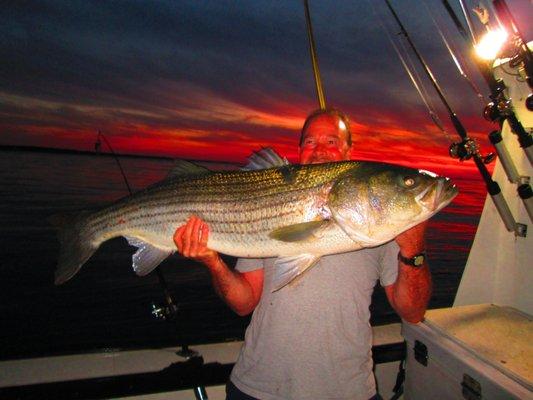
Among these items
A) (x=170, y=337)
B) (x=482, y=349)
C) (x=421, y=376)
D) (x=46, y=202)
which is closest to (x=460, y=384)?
(x=482, y=349)

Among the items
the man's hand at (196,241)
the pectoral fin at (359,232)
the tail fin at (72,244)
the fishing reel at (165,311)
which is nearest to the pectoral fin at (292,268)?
the pectoral fin at (359,232)

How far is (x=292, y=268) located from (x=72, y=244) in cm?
195

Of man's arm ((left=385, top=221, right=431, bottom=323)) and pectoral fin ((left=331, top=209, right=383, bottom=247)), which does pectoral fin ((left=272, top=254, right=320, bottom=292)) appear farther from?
man's arm ((left=385, top=221, right=431, bottom=323))

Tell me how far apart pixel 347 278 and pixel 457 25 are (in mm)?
2694

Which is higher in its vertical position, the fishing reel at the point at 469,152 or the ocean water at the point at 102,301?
the fishing reel at the point at 469,152

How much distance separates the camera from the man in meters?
2.04

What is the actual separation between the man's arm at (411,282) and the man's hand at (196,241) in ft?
4.06

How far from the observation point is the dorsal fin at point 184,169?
9.03 feet

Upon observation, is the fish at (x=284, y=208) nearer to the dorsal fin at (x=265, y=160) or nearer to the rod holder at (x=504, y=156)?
the dorsal fin at (x=265, y=160)

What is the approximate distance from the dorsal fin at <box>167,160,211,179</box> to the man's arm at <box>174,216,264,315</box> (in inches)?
17.0

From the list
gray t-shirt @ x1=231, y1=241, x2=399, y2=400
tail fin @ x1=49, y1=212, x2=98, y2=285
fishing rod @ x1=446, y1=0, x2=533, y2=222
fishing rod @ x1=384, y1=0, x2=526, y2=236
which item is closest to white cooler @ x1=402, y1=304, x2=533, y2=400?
gray t-shirt @ x1=231, y1=241, x2=399, y2=400

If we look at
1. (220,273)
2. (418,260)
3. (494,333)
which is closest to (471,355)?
(494,333)

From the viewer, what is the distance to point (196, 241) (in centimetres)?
243

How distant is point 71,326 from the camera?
24.9 feet
